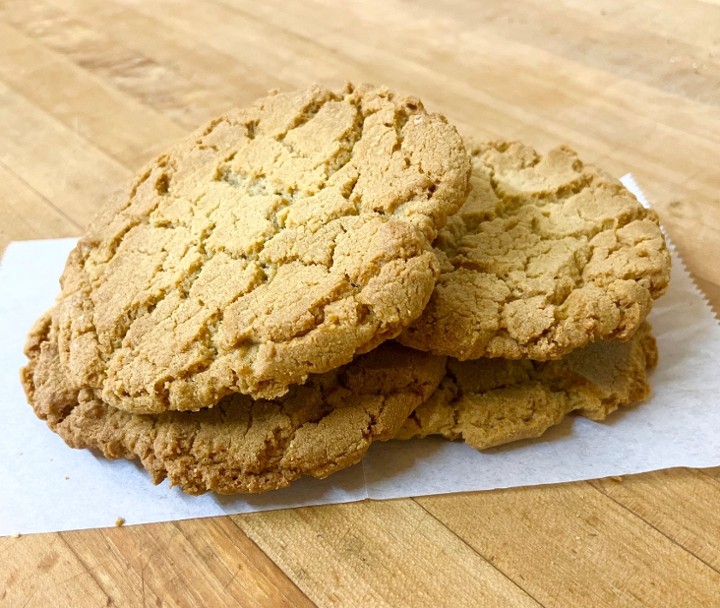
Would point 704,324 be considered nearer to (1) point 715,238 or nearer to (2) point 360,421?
(1) point 715,238

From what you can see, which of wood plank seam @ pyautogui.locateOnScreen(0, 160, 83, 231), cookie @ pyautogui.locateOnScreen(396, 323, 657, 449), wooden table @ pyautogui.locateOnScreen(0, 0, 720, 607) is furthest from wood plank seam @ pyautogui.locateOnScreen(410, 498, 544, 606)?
wood plank seam @ pyautogui.locateOnScreen(0, 160, 83, 231)

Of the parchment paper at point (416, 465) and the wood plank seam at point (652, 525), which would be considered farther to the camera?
the parchment paper at point (416, 465)

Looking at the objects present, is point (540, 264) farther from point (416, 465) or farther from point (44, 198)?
point (44, 198)

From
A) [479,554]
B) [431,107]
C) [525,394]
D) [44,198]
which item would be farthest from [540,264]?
[44,198]

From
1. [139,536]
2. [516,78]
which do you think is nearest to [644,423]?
[139,536]

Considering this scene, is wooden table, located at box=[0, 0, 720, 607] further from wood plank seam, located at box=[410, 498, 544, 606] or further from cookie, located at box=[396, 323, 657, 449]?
cookie, located at box=[396, 323, 657, 449]

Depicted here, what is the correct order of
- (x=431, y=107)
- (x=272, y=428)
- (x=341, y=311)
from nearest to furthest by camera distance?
(x=341, y=311) < (x=272, y=428) < (x=431, y=107)

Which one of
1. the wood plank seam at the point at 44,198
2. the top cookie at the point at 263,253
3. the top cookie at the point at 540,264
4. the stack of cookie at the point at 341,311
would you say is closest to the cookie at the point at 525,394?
the stack of cookie at the point at 341,311

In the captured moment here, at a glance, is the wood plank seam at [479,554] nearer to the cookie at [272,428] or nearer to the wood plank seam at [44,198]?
the cookie at [272,428]
